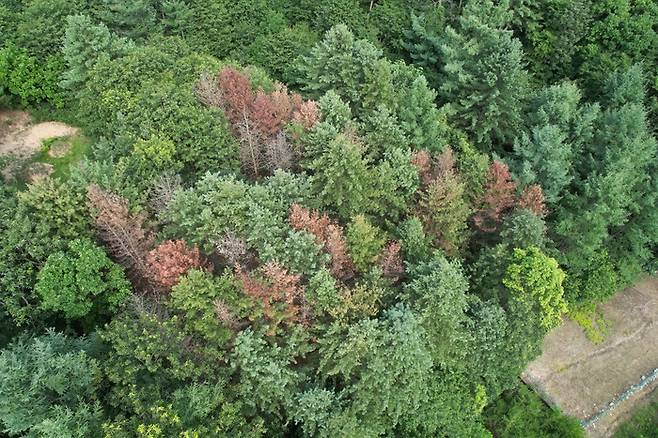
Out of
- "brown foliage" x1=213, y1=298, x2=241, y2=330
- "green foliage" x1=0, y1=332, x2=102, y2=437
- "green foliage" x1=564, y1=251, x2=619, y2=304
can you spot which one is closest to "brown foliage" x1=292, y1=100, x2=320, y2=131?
"brown foliage" x1=213, y1=298, x2=241, y2=330

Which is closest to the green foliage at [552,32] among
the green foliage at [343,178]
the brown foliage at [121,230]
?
the green foliage at [343,178]

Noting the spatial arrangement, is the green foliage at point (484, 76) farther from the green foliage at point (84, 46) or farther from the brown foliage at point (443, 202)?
the green foliage at point (84, 46)

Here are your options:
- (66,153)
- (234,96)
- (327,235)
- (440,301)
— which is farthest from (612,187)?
(66,153)

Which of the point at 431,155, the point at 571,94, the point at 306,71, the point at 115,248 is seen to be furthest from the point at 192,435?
the point at 571,94

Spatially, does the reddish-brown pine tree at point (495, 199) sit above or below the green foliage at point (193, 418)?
above

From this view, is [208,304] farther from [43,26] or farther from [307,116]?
[43,26]

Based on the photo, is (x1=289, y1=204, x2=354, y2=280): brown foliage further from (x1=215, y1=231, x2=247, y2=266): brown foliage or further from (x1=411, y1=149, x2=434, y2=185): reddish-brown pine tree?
(x1=411, y1=149, x2=434, y2=185): reddish-brown pine tree
